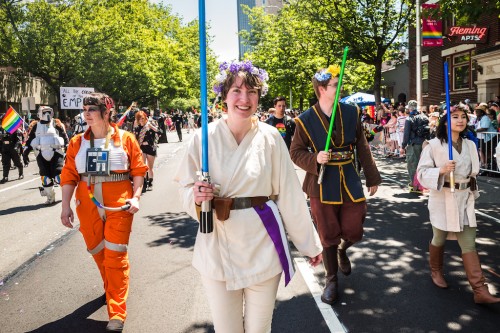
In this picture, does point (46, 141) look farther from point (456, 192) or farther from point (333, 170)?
point (456, 192)

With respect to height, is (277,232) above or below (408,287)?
above

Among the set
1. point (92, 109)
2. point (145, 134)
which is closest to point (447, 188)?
point (92, 109)

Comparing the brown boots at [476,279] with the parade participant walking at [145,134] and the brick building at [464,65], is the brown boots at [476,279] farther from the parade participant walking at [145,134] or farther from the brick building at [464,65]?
the brick building at [464,65]

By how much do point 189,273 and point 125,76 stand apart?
34.2 m

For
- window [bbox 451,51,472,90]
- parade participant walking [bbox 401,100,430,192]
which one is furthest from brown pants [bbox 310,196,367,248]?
window [bbox 451,51,472,90]

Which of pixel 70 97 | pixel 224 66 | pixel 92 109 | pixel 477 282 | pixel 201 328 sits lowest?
pixel 201 328

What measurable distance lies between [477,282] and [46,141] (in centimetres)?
832

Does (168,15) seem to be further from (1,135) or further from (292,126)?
(292,126)

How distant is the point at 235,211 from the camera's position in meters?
2.60

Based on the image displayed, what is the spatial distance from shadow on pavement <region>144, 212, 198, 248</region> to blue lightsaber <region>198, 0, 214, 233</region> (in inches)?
166

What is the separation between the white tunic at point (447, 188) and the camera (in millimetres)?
4461

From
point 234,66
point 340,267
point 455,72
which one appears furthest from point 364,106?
point 234,66

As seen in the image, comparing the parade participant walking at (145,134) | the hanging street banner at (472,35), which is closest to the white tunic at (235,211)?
the parade participant walking at (145,134)

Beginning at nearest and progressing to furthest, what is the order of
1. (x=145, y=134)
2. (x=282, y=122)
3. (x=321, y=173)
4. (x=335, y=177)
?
1. (x=321, y=173)
2. (x=335, y=177)
3. (x=282, y=122)
4. (x=145, y=134)
